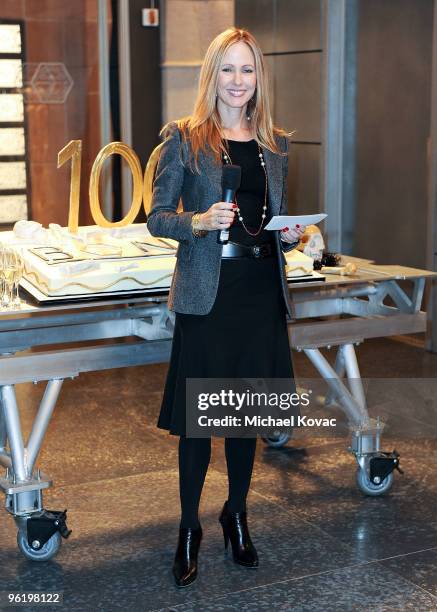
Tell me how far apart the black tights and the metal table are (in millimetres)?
443

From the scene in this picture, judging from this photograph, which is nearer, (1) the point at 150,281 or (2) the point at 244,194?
(2) the point at 244,194

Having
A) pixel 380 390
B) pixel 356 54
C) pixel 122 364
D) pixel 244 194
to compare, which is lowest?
pixel 380 390

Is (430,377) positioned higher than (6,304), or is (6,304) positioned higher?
(6,304)

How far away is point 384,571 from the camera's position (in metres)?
3.31

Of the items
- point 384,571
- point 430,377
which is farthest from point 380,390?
point 384,571

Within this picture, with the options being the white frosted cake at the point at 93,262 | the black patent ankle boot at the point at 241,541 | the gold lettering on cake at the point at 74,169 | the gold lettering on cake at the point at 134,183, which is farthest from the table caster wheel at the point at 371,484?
the gold lettering on cake at the point at 74,169

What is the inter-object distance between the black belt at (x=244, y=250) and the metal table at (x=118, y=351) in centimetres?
50

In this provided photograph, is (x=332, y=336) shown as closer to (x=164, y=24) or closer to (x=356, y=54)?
(x=356, y=54)

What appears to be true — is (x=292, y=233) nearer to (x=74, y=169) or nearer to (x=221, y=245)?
(x=221, y=245)

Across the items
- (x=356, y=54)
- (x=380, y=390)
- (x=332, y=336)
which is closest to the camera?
(x=332, y=336)

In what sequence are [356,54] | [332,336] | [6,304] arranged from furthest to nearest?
[356,54] → [332,336] → [6,304]

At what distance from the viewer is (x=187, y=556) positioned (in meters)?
3.23

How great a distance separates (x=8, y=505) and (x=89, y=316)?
0.70 meters

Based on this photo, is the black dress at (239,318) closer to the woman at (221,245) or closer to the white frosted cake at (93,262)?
the woman at (221,245)
